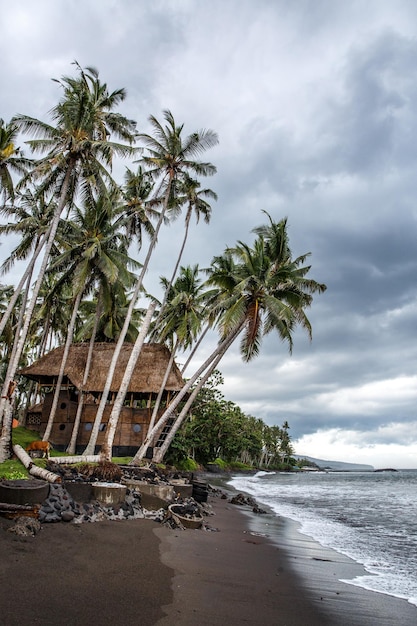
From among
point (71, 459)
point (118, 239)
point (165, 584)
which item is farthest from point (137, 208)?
point (165, 584)

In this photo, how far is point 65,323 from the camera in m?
34.8

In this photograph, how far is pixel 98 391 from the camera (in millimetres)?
25703

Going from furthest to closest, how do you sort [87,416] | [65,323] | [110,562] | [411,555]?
[65,323] < [87,416] < [411,555] < [110,562]

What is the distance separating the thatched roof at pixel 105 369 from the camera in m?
25.5

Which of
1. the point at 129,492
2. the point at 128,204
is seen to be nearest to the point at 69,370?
the point at 128,204

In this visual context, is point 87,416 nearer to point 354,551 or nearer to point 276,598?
point 354,551

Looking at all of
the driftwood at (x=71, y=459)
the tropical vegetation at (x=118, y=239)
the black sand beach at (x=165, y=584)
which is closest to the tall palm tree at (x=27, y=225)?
the tropical vegetation at (x=118, y=239)

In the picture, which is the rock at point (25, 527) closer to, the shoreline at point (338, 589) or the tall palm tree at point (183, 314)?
the shoreline at point (338, 589)

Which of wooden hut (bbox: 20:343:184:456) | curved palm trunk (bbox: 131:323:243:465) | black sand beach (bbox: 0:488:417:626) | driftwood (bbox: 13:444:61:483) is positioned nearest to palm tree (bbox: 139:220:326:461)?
curved palm trunk (bbox: 131:323:243:465)

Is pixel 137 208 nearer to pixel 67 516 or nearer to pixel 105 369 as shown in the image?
pixel 105 369

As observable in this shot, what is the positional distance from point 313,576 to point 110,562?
3202 mm

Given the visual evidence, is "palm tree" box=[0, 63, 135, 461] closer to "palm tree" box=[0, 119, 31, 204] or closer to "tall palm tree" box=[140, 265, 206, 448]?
"palm tree" box=[0, 119, 31, 204]

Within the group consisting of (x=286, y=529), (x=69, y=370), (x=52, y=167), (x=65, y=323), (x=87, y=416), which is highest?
(x=52, y=167)

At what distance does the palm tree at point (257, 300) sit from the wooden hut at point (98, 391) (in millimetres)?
3993
